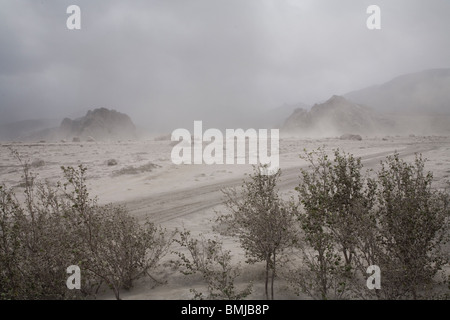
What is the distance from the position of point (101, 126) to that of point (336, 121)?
112166 mm

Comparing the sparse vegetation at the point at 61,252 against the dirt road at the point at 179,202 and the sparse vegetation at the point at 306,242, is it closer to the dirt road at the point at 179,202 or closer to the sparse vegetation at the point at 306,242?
the sparse vegetation at the point at 306,242

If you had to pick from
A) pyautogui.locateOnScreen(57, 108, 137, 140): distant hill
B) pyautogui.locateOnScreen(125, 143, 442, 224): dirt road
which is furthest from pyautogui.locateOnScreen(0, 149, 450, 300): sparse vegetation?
pyautogui.locateOnScreen(57, 108, 137, 140): distant hill

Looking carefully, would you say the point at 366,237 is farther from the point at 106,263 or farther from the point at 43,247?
the point at 43,247

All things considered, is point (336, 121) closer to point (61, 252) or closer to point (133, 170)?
point (133, 170)

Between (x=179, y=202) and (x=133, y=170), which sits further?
Result: (x=133, y=170)

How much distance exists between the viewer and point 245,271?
6539mm

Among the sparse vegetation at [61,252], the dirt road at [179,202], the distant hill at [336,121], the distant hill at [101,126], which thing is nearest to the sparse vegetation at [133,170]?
the dirt road at [179,202]

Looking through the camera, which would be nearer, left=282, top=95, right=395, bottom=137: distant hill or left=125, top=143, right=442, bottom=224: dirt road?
left=125, top=143, right=442, bottom=224: dirt road

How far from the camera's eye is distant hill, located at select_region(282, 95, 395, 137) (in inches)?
4343

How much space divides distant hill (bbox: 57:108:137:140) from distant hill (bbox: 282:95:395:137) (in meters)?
84.1

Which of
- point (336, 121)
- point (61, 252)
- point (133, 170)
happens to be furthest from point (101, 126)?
point (61, 252)

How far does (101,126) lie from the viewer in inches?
5128

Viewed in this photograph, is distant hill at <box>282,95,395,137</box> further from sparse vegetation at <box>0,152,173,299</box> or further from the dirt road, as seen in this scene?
sparse vegetation at <box>0,152,173,299</box>

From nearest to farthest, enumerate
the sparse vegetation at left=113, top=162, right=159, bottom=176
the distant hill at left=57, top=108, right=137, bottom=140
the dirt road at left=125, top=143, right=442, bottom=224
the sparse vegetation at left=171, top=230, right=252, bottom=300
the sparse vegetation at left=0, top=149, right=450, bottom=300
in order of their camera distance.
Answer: the sparse vegetation at left=0, top=149, right=450, bottom=300, the sparse vegetation at left=171, top=230, right=252, bottom=300, the dirt road at left=125, top=143, right=442, bottom=224, the sparse vegetation at left=113, top=162, right=159, bottom=176, the distant hill at left=57, top=108, right=137, bottom=140
